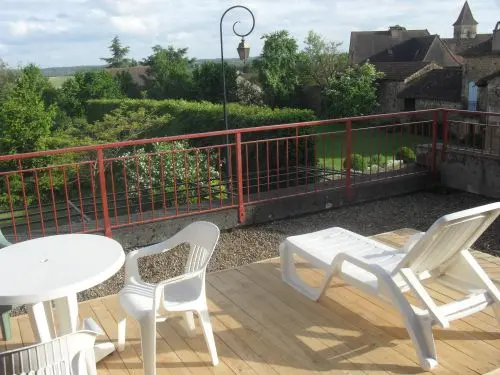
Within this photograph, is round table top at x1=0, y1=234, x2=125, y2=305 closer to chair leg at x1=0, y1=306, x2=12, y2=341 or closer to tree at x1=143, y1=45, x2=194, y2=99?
chair leg at x1=0, y1=306, x2=12, y2=341

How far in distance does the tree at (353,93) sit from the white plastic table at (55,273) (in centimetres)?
2762

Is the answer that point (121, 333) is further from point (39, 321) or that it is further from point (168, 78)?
point (168, 78)

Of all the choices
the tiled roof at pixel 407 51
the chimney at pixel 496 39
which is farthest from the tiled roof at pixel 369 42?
the chimney at pixel 496 39

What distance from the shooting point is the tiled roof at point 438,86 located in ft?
91.2

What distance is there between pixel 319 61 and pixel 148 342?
112 feet

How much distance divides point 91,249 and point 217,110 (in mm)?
19873

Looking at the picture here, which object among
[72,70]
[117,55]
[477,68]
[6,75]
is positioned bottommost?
[477,68]

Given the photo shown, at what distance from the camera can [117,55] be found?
85.5m

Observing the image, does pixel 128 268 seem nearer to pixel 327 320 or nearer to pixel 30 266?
Result: pixel 30 266

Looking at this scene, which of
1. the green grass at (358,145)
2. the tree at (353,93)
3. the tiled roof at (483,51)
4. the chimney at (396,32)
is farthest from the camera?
the chimney at (396,32)

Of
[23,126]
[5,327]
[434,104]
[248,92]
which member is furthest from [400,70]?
[5,327]

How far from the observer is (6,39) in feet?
96.5

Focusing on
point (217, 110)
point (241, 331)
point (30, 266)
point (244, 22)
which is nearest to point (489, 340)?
point (241, 331)

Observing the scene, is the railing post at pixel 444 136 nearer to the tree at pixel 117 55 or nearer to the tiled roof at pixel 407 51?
the tiled roof at pixel 407 51
